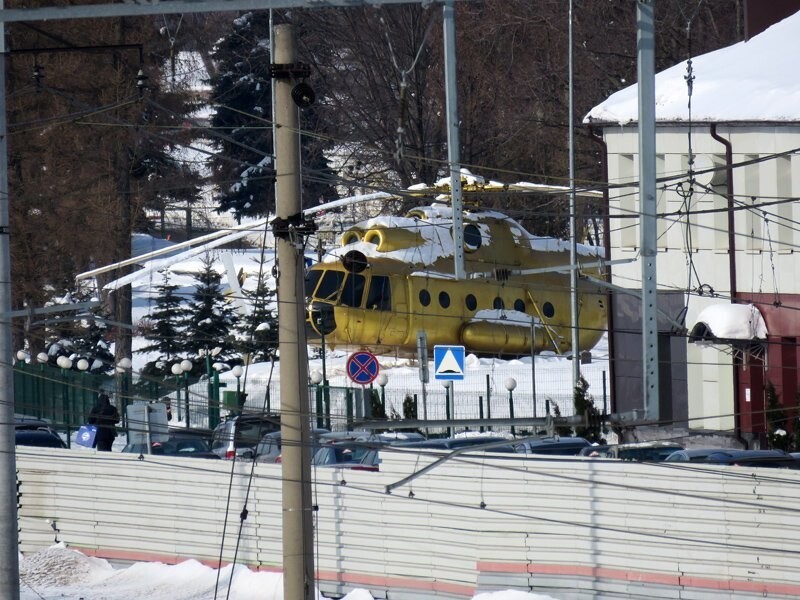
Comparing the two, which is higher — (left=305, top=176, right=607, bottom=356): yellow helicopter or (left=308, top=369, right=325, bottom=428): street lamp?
(left=305, top=176, right=607, bottom=356): yellow helicopter

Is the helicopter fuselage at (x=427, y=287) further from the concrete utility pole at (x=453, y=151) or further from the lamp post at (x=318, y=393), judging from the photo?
the concrete utility pole at (x=453, y=151)

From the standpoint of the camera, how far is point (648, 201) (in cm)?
1096

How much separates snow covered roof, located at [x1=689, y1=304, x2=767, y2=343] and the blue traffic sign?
5800mm

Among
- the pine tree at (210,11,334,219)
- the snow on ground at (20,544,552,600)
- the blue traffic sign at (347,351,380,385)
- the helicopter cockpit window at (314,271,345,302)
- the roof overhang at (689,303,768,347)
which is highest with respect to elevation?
the pine tree at (210,11,334,219)

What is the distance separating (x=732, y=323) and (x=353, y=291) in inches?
385

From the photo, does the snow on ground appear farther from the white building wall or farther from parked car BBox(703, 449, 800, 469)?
the white building wall

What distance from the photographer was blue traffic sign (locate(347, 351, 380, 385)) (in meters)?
26.8

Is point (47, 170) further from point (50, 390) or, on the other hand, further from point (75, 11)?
point (75, 11)

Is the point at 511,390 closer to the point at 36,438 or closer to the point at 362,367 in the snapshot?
the point at 362,367

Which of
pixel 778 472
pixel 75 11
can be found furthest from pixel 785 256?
pixel 75 11

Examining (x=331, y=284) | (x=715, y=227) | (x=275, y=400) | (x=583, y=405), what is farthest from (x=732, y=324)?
(x=275, y=400)

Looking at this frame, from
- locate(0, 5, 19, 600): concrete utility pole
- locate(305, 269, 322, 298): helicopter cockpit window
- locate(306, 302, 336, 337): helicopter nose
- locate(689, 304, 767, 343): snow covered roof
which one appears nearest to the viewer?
locate(0, 5, 19, 600): concrete utility pole

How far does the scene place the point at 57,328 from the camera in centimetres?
4462

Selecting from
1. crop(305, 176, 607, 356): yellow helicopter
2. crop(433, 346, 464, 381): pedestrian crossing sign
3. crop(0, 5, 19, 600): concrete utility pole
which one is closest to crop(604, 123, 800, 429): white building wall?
crop(305, 176, 607, 356): yellow helicopter
